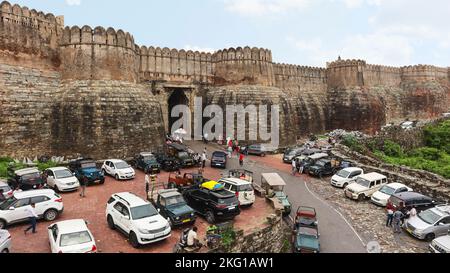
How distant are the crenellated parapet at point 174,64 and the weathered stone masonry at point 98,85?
10cm

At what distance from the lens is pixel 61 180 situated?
17.3 m

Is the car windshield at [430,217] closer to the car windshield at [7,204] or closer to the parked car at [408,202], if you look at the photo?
the parked car at [408,202]

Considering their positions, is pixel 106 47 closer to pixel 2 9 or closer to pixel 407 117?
pixel 2 9

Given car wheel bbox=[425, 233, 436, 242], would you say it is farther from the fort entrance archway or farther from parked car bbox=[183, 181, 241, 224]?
the fort entrance archway

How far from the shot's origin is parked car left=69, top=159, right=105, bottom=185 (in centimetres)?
1881

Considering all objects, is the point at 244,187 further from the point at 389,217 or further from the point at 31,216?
the point at 31,216

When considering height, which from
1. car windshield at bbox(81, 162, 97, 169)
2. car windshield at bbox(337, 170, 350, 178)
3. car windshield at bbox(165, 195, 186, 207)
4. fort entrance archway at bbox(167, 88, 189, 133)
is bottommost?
car windshield at bbox(337, 170, 350, 178)

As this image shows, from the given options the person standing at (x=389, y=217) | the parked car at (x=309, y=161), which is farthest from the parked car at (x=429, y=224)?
the parked car at (x=309, y=161)

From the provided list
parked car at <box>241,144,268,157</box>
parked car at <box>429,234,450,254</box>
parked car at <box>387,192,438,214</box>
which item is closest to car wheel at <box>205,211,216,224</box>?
parked car at <box>429,234,450,254</box>

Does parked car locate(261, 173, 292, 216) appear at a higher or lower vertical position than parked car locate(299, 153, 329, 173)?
lower

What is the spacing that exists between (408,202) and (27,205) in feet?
58.3

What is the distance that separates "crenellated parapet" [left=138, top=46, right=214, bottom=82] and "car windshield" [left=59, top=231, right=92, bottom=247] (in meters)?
22.1

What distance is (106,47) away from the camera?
81.3 ft
